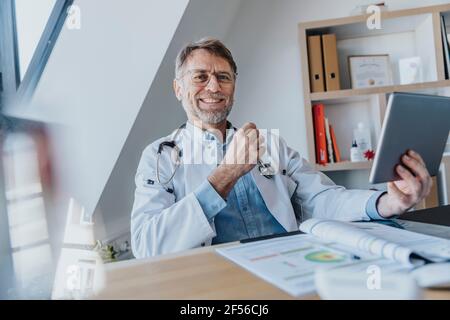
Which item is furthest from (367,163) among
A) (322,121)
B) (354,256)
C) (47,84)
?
(47,84)

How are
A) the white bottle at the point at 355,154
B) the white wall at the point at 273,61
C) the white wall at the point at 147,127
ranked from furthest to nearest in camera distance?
the white wall at the point at 273,61
the white bottle at the point at 355,154
the white wall at the point at 147,127

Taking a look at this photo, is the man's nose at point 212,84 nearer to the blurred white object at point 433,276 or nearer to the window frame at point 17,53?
the window frame at point 17,53

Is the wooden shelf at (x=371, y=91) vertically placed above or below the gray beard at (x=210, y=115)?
above

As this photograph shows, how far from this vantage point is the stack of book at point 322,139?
1.46 m

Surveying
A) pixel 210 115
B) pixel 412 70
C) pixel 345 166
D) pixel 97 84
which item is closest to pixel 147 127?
pixel 97 84

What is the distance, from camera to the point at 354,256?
394 millimetres

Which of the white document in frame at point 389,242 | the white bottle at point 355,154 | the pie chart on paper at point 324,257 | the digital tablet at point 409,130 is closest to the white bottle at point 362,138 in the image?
the white bottle at point 355,154

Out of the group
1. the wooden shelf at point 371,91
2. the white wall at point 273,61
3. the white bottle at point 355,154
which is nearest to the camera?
the wooden shelf at point 371,91

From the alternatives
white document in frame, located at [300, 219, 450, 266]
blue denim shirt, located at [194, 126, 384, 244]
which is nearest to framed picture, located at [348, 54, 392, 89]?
blue denim shirt, located at [194, 126, 384, 244]

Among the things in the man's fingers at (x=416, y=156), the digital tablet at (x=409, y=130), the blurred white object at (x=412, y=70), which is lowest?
the man's fingers at (x=416, y=156)

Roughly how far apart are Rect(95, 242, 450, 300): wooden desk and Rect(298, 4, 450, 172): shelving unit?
43.4 inches

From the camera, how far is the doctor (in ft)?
2.11

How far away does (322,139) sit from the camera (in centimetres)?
146

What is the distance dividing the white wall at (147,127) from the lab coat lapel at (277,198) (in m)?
0.59
